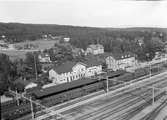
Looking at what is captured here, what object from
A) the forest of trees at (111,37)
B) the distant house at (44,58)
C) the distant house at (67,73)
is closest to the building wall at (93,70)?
the distant house at (67,73)

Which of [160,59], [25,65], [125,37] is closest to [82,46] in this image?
[125,37]

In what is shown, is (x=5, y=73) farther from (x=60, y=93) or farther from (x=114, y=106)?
(x=114, y=106)

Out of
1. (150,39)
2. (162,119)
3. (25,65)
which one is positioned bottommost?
(162,119)

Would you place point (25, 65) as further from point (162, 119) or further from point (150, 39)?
point (150, 39)

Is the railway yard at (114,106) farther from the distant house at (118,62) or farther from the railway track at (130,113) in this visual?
the distant house at (118,62)

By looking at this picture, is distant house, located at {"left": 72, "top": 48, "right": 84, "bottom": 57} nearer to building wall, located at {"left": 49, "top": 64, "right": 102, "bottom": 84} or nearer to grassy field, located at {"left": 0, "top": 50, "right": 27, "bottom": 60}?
building wall, located at {"left": 49, "top": 64, "right": 102, "bottom": 84}
